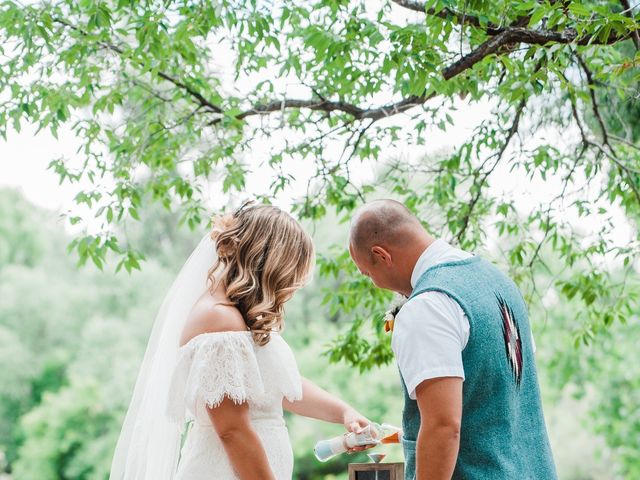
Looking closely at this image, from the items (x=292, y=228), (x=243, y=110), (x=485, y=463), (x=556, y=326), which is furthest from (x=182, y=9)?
(x=556, y=326)

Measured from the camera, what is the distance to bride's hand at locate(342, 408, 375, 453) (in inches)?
84.4

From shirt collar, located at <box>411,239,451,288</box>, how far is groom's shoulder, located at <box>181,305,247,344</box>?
42 cm

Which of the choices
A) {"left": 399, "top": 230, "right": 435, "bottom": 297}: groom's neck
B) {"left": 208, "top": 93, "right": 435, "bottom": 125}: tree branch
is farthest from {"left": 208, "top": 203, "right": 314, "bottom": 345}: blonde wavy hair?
{"left": 208, "top": 93, "right": 435, "bottom": 125}: tree branch

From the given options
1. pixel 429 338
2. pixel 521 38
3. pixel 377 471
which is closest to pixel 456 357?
pixel 429 338

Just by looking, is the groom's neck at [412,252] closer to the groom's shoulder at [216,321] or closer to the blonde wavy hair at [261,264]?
the blonde wavy hair at [261,264]

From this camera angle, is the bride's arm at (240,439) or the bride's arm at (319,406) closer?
the bride's arm at (240,439)

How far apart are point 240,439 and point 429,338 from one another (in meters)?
0.53

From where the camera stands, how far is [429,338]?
5.47ft

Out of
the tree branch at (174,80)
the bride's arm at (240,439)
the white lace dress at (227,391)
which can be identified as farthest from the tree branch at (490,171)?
the bride's arm at (240,439)

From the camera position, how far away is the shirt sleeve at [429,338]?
165 centimetres

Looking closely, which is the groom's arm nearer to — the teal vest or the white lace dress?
the teal vest

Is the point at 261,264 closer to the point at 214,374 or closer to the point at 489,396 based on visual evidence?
the point at 214,374

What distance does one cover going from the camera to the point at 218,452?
2.00 metres

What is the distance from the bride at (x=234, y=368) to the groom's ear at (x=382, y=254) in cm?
23
